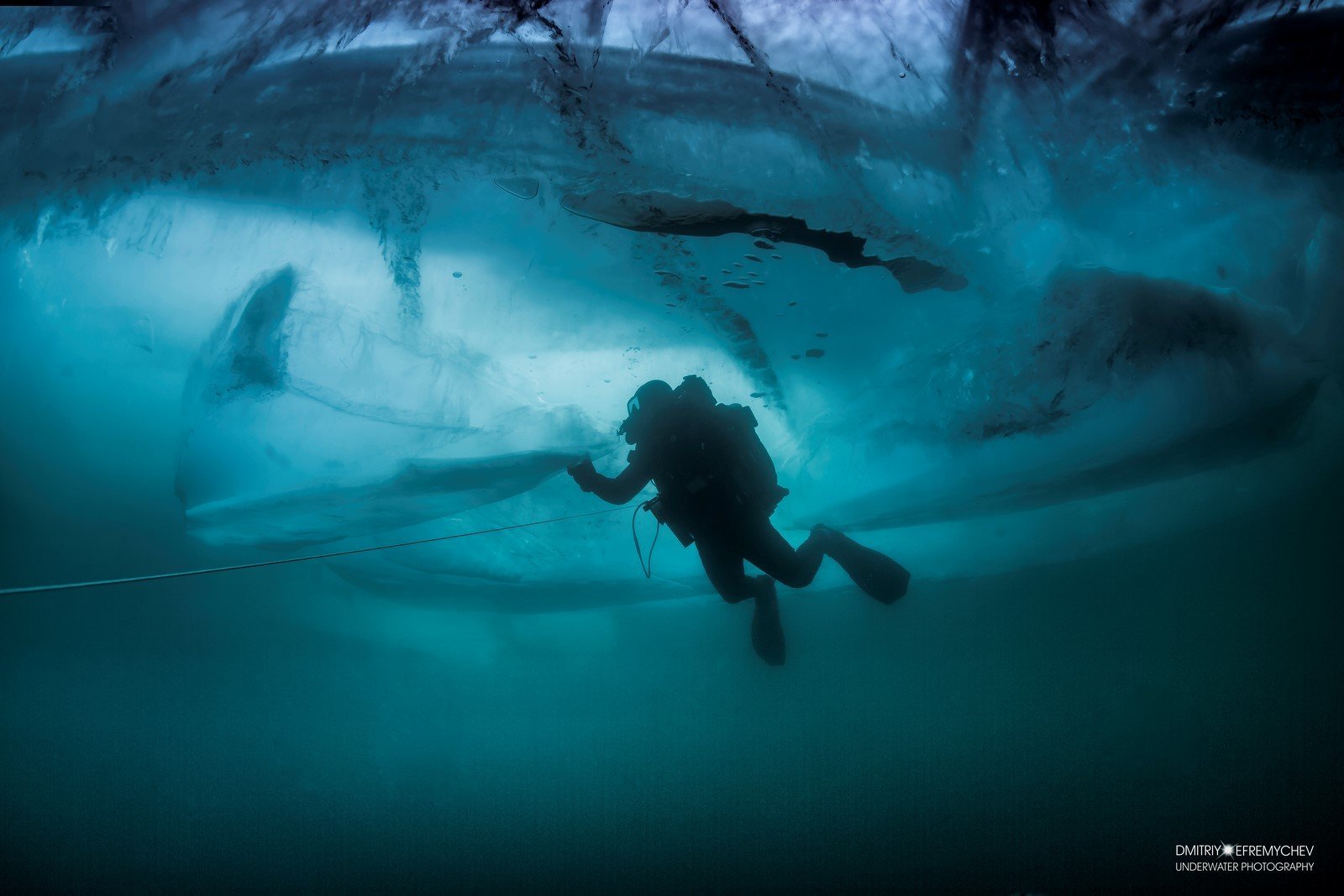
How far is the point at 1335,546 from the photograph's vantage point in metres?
17.0

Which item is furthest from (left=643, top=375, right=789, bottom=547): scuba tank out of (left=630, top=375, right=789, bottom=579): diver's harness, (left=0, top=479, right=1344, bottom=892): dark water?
(left=0, top=479, right=1344, bottom=892): dark water

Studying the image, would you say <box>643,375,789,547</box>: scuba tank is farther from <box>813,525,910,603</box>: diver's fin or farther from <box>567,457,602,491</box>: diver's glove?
<box>813,525,910,603</box>: diver's fin

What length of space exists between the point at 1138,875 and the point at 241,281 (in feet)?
105

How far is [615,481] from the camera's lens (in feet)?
13.2

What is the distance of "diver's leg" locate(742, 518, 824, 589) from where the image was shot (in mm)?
4586

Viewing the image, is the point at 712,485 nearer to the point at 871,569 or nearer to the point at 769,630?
the point at 871,569

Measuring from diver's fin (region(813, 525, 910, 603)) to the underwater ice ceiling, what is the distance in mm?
1785

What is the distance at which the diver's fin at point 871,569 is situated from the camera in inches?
197

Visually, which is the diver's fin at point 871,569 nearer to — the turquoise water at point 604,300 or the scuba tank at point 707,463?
the scuba tank at point 707,463

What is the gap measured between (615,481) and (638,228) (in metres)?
1.95

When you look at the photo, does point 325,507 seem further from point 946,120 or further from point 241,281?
point 946,120

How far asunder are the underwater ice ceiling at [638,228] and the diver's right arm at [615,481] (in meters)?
1.45

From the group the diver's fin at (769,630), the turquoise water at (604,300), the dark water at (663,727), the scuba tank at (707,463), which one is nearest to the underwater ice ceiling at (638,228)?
the turquoise water at (604,300)

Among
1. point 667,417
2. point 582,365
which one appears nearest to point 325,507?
point 582,365
